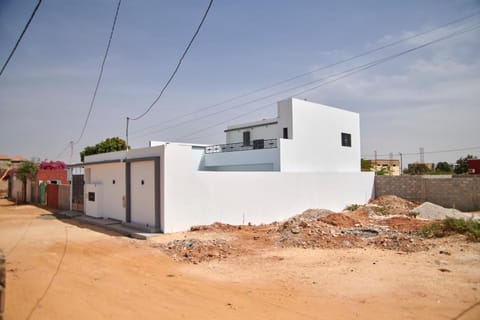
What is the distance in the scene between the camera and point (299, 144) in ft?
71.7

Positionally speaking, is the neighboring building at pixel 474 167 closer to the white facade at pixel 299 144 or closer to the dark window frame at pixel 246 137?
the white facade at pixel 299 144

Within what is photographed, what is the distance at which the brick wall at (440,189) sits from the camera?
20.8 metres

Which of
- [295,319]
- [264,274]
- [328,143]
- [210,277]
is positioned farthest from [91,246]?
[328,143]

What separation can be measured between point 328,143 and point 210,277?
61.8 ft

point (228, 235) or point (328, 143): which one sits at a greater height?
point (328, 143)

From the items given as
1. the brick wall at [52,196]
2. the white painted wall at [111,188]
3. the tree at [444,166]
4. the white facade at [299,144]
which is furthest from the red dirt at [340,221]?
the tree at [444,166]

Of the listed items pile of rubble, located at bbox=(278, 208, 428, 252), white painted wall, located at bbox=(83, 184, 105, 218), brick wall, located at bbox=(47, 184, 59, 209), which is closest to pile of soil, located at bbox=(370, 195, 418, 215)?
pile of rubble, located at bbox=(278, 208, 428, 252)

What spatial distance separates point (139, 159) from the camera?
14.1 meters

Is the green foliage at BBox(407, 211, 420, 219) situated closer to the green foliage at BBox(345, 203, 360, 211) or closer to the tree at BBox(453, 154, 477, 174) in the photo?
the green foliage at BBox(345, 203, 360, 211)

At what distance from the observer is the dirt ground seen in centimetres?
526

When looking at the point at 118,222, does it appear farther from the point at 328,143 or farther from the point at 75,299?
the point at 328,143

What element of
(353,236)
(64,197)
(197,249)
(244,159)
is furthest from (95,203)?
(353,236)

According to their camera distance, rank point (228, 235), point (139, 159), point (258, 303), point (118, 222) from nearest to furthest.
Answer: point (258, 303)
point (228, 235)
point (139, 159)
point (118, 222)

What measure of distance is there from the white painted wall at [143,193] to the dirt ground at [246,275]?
5.05 ft
